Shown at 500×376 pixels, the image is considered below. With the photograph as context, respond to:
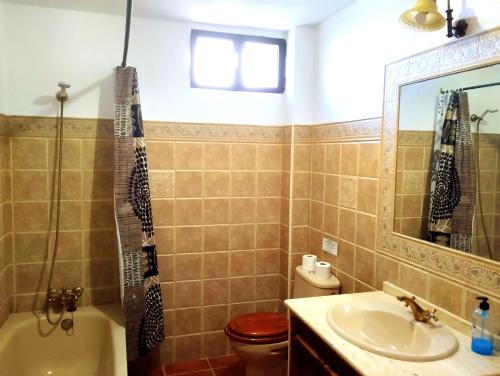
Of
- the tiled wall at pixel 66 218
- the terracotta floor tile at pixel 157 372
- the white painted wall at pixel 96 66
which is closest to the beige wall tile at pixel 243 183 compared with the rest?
the white painted wall at pixel 96 66

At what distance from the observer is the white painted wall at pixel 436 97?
1.38 metres

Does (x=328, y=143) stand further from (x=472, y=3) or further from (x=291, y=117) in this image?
(x=472, y=3)

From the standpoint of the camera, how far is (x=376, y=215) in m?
1.98

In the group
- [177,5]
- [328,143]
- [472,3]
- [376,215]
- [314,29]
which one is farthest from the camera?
[314,29]

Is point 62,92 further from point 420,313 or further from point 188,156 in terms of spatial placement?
point 420,313

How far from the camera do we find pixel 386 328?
165 centimetres

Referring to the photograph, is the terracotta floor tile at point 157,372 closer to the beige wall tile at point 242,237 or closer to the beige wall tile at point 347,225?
the beige wall tile at point 242,237

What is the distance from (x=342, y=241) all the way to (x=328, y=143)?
2.03 ft

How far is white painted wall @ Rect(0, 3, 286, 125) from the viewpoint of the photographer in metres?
2.27

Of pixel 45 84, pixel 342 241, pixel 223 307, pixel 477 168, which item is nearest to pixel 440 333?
pixel 477 168

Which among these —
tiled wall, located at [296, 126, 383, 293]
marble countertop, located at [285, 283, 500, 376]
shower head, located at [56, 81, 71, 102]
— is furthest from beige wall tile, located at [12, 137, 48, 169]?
marble countertop, located at [285, 283, 500, 376]

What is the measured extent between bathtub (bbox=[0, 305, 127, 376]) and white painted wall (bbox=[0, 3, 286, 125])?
1.25m

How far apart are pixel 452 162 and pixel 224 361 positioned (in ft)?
6.62

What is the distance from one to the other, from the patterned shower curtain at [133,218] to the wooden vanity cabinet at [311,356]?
952 millimetres
